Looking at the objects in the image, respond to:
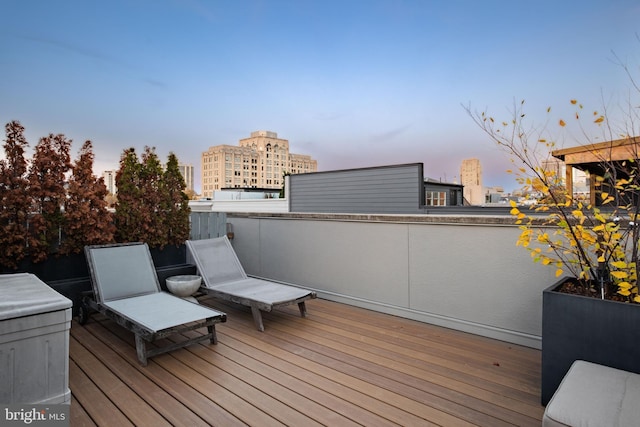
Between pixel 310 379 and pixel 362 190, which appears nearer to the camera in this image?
pixel 310 379

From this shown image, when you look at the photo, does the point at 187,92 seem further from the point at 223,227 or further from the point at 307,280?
the point at 307,280

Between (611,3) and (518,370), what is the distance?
7.99 m

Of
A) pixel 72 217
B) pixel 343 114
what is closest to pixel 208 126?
pixel 343 114

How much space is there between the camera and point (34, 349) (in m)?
1.99

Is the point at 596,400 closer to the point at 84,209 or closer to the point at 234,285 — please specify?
the point at 234,285

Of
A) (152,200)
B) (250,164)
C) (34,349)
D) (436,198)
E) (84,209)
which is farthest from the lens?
(250,164)

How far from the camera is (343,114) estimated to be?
55.5 feet

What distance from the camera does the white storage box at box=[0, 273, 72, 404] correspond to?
1.91m

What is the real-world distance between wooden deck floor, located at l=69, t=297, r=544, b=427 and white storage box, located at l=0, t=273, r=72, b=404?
26cm

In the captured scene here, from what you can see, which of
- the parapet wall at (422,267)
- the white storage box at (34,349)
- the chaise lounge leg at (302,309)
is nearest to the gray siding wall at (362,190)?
the parapet wall at (422,267)

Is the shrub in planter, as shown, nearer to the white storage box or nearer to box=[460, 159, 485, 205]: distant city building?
the white storage box

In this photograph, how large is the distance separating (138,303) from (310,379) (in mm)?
1952

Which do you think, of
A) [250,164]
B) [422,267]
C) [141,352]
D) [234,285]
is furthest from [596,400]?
[250,164]

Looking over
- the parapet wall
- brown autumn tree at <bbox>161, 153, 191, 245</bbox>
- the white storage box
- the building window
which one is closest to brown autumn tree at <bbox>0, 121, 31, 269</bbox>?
brown autumn tree at <bbox>161, 153, 191, 245</bbox>
